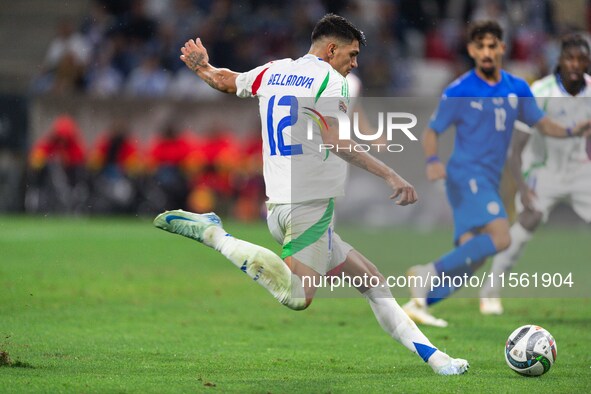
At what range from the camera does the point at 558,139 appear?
12383 mm

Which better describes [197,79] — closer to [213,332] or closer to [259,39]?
[259,39]

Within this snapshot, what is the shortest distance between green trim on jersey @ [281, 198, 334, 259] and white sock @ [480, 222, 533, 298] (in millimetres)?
4591

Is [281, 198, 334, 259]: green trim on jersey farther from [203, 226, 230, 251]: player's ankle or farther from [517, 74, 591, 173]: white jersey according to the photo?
[517, 74, 591, 173]: white jersey

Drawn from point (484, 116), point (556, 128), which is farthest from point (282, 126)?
point (556, 128)

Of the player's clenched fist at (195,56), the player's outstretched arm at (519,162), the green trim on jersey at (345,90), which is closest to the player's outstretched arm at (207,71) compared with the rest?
the player's clenched fist at (195,56)

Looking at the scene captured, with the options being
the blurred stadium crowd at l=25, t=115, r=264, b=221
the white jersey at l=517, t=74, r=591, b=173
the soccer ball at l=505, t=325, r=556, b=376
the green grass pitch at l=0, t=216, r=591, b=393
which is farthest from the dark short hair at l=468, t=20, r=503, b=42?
the blurred stadium crowd at l=25, t=115, r=264, b=221

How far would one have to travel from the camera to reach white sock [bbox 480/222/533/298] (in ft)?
40.2

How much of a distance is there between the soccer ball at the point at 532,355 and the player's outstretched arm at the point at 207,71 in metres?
2.65

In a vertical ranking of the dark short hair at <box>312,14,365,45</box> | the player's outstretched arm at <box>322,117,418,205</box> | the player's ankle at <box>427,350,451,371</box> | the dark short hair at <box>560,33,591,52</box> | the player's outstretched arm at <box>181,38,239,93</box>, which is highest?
the dark short hair at <box>560,33,591,52</box>

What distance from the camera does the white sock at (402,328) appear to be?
→ 26.4 feet

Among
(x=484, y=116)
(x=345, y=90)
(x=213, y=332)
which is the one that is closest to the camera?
(x=345, y=90)

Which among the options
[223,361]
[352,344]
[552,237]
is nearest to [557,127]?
[352,344]

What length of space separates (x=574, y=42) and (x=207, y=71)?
14.8 ft

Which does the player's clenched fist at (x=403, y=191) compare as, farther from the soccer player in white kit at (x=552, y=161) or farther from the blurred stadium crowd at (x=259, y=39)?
the blurred stadium crowd at (x=259, y=39)
